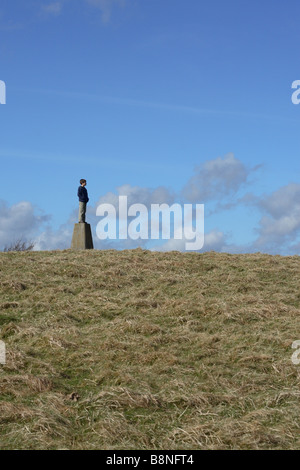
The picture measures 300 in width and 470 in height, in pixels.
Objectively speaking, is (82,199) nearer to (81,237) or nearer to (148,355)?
(81,237)

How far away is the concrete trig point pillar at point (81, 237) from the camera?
73.7 feet

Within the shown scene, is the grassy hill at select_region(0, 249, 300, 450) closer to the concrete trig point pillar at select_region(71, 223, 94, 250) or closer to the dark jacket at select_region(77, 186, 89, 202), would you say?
the concrete trig point pillar at select_region(71, 223, 94, 250)

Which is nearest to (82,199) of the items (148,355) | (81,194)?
(81,194)

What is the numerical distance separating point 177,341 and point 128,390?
3.07 m

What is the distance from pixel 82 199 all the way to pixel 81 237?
67.1 inches

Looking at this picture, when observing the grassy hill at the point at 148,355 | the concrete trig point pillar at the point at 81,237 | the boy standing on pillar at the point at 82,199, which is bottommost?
the grassy hill at the point at 148,355

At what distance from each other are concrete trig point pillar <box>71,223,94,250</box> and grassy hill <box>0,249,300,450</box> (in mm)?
4410

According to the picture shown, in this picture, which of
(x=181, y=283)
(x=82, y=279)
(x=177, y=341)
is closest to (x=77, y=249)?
(x=82, y=279)

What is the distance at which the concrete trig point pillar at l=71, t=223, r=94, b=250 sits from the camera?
2245 cm

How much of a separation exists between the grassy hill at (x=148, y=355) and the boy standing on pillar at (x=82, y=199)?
4943mm

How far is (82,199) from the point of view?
888 inches

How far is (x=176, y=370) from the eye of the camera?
9336 mm

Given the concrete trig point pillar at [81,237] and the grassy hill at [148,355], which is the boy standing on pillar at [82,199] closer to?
the concrete trig point pillar at [81,237]

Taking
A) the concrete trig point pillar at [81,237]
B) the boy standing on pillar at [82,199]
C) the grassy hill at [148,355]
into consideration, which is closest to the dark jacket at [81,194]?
the boy standing on pillar at [82,199]
